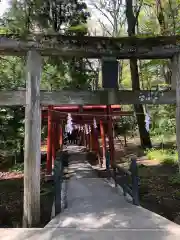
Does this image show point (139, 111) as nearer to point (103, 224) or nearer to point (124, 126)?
point (124, 126)

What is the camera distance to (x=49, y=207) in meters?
8.26

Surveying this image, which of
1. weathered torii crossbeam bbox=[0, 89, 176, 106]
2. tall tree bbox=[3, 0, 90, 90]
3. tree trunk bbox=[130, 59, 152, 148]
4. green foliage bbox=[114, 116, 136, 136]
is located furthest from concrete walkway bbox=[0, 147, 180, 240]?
green foliage bbox=[114, 116, 136, 136]

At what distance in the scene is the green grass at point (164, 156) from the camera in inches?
553

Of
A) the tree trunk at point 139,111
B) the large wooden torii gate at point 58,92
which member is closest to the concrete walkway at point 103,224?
the large wooden torii gate at point 58,92

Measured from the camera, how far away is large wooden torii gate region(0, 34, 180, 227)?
662 centimetres

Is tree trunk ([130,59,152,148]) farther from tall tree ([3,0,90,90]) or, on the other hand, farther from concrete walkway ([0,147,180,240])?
concrete walkway ([0,147,180,240])

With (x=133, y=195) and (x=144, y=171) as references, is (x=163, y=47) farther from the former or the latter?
(x=144, y=171)

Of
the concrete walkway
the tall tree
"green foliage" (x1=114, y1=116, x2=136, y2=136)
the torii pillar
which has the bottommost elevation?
the concrete walkway

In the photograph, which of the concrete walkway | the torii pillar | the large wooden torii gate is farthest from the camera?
the torii pillar

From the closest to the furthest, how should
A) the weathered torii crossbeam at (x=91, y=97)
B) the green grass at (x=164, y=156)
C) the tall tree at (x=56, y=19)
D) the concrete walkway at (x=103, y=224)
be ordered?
the concrete walkway at (x=103, y=224) < the weathered torii crossbeam at (x=91, y=97) < the tall tree at (x=56, y=19) < the green grass at (x=164, y=156)

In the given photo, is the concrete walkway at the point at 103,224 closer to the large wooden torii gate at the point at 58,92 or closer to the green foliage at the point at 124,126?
the large wooden torii gate at the point at 58,92

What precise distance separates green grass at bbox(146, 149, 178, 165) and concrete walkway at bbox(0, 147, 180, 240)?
6.44m

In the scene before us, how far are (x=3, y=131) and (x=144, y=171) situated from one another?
634 cm

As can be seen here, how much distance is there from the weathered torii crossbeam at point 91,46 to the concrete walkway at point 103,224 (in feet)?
11.4
